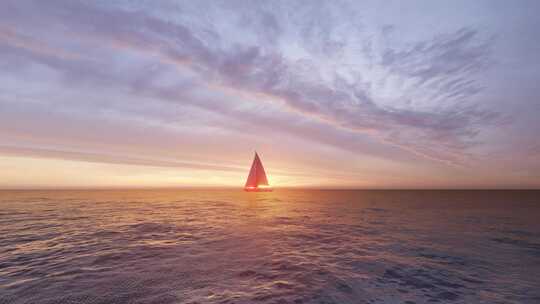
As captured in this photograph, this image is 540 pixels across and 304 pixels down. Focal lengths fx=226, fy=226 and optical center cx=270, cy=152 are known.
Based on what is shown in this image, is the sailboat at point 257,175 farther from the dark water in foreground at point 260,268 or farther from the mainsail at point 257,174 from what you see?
the dark water in foreground at point 260,268

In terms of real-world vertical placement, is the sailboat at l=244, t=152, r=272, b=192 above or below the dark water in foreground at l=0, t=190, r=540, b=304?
above

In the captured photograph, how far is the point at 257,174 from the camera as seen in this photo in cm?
8394

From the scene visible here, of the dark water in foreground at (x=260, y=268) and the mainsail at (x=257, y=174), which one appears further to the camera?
the mainsail at (x=257, y=174)

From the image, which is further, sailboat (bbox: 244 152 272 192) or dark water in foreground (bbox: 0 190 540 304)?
sailboat (bbox: 244 152 272 192)

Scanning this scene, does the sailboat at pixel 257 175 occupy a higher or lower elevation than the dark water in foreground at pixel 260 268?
higher

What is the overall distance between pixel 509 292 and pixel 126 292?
1398 cm

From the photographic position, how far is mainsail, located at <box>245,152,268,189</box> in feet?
273

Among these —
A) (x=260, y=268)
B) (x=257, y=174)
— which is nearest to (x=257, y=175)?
(x=257, y=174)

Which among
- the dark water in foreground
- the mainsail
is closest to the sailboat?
the mainsail

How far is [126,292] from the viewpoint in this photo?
7.90 metres

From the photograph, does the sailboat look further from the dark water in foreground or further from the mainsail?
the dark water in foreground

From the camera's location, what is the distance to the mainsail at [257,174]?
8331 centimetres

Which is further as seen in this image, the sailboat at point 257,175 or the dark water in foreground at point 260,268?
the sailboat at point 257,175

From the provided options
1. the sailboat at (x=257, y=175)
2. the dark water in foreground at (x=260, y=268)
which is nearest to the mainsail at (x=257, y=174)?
the sailboat at (x=257, y=175)
